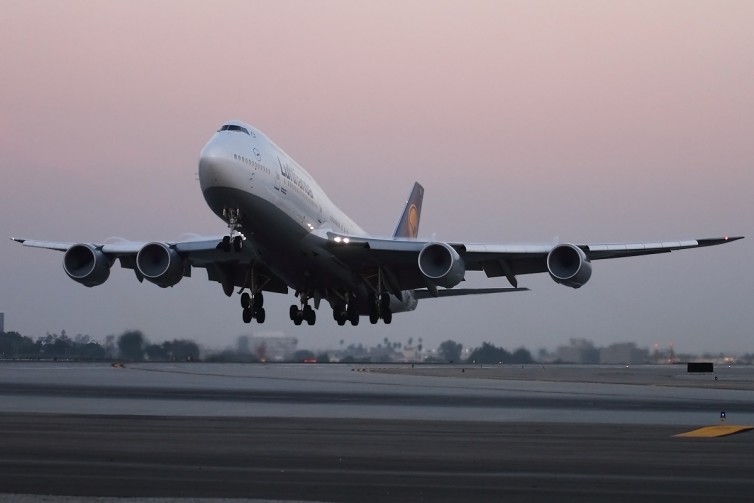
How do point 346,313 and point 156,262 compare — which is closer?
point 156,262

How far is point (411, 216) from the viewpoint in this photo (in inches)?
2462

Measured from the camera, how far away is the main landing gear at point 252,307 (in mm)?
46656

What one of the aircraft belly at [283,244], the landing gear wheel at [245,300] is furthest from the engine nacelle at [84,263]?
the aircraft belly at [283,244]

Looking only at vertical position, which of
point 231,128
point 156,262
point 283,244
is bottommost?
point 156,262

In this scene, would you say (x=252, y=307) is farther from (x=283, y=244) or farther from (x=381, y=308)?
(x=283, y=244)

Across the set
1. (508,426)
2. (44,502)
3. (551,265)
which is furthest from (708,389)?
(44,502)

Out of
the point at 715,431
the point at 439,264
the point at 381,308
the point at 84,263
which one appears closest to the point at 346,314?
the point at 381,308

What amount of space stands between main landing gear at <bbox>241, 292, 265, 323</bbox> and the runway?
4.80 m

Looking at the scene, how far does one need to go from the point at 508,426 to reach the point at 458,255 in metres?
15.1

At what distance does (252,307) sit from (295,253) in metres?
5.71

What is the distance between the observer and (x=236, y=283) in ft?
162

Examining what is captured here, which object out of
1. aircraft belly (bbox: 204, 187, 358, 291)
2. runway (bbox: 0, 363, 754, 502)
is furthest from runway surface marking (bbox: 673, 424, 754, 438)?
aircraft belly (bbox: 204, 187, 358, 291)

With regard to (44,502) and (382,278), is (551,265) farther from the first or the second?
(44,502)

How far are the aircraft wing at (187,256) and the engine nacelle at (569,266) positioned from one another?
11.9 meters
